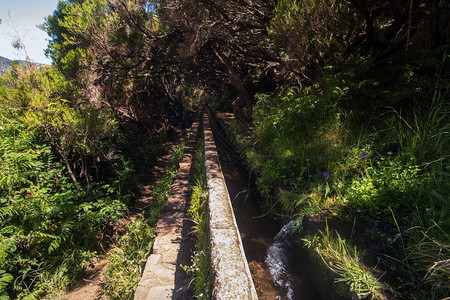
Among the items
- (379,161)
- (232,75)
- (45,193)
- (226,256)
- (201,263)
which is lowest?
(201,263)

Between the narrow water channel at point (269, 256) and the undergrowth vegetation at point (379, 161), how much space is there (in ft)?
0.97

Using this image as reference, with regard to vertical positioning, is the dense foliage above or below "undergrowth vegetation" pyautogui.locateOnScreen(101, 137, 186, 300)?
above

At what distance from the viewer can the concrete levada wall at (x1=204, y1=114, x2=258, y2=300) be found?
4.89 ft

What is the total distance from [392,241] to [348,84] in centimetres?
244

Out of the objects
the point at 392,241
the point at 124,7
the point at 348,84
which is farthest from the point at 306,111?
the point at 124,7

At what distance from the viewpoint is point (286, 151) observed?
10.8 feet

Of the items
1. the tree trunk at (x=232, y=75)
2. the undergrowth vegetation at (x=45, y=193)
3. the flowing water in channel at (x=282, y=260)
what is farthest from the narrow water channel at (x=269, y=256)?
the tree trunk at (x=232, y=75)

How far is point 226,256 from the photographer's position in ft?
5.85

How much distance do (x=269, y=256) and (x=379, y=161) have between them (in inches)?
69.2

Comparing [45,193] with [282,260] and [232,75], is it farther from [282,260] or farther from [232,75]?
[232,75]

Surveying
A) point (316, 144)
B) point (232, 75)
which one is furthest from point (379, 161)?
point (232, 75)

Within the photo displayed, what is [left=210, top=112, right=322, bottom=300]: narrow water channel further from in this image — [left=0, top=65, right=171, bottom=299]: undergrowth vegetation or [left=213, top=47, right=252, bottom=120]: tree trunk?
[left=213, top=47, right=252, bottom=120]: tree trunk

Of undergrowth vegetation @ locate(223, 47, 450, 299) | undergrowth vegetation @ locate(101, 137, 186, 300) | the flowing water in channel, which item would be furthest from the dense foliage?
the flowing water in channel

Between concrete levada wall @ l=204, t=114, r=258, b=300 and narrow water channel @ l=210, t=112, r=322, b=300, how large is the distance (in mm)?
539
